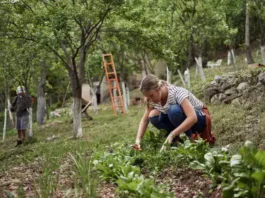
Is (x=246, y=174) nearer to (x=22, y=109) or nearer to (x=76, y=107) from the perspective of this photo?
(x=76, y=107)

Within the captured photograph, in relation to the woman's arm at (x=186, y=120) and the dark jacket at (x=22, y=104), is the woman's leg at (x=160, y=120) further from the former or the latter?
the dark jacket at (x=22, y=104)

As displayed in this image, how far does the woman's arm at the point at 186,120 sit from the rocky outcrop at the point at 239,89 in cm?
379

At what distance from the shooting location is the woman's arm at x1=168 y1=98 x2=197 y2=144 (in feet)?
13.8

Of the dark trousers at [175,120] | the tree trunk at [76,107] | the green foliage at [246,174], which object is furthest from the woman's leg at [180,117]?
the tree trunk at [76,107]

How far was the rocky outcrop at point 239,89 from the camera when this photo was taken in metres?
8.45

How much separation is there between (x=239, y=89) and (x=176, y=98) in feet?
18.0

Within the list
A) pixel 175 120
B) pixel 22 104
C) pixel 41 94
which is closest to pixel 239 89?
pixel 175 120

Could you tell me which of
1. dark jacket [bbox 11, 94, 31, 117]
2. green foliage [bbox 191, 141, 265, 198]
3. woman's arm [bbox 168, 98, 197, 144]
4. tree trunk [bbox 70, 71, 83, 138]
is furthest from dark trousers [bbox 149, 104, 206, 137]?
dark jacket [bbox 11, 94, 31, 117]

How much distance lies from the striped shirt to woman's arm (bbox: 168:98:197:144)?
0.08m

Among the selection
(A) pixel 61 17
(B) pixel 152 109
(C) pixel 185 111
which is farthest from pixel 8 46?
(C) pixel 185 111

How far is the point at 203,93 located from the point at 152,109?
6802mm

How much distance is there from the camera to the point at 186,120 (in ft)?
13.9

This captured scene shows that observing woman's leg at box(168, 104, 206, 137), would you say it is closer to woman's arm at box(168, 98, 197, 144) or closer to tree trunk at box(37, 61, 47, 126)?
woman's arm at box(168, 98, 197, 144)

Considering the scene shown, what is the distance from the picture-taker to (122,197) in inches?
119
